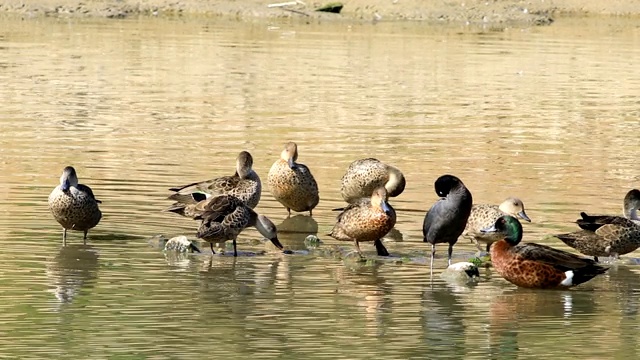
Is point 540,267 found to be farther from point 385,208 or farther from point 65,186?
point 65,186

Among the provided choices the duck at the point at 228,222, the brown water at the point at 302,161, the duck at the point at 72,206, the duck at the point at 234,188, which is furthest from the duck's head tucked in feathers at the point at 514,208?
the duck at the point at 72,206

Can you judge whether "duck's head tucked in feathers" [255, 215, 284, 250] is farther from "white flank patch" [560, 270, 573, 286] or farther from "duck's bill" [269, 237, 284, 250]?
"white flank patch" [560, 270, 573, 286]

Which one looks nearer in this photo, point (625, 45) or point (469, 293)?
point (469, 293)

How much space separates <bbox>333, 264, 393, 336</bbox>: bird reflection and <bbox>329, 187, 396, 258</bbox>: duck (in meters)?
0.36

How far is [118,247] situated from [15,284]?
1.73 meters

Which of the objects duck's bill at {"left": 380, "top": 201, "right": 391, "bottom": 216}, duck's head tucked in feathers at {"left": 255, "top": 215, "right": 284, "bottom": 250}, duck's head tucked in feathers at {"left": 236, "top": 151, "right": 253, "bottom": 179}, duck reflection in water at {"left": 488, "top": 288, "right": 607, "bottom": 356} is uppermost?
duck's head tucked in feathers at {"left": 236, "top": 151, "right": 253, "bottom": 179}

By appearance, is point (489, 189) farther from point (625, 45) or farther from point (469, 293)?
point (625, 45)

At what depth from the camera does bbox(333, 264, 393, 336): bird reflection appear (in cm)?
1014

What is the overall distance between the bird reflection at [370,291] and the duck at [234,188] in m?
2.30

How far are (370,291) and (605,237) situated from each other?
2.37 meters

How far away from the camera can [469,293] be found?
11250 mm

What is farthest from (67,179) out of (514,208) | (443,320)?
(443,320)

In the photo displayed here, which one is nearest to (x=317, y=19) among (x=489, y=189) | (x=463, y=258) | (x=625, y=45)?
(x=625, y=45)

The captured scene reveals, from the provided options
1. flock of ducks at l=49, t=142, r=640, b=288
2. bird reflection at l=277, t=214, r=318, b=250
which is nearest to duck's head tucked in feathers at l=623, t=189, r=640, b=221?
flock of ducks at l=49, t=142, r=640, b=288
